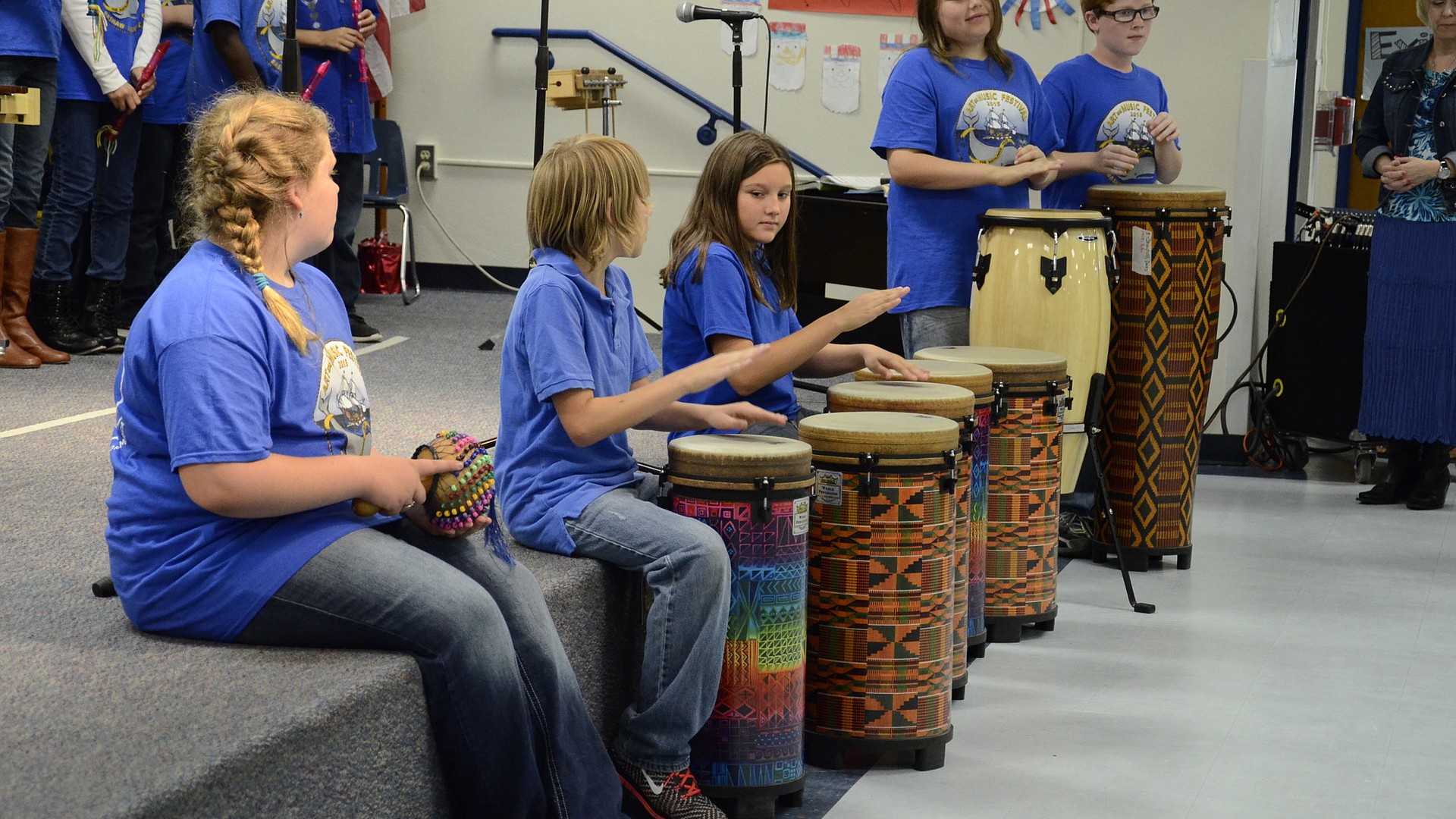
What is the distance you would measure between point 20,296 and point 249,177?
2.76 m

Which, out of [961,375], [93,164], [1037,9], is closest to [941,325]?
[961,375]

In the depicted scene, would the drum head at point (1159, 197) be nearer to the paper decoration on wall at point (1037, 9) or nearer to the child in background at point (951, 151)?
the child in background at point (951, 151)

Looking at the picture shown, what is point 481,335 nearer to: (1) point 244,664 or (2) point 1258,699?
(2) point 1258,699

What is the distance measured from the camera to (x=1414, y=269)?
4594 mm

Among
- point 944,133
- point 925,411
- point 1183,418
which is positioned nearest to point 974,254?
point 944,133

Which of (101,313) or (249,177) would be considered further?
(101,313)

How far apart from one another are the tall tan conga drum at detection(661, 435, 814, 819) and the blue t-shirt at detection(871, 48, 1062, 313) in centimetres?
134

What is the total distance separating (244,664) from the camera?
1764mm

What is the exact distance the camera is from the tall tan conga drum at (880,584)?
2.48 m

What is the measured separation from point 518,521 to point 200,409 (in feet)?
2.49

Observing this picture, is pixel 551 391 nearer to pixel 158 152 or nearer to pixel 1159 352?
pixel 1159 352

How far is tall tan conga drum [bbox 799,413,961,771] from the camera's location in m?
2.48

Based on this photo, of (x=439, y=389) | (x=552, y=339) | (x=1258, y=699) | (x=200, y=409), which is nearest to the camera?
(x=200, y=409)

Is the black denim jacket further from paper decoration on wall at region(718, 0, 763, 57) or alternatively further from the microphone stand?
paper decoration on wall at region(718, 0, 763, 57)
